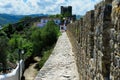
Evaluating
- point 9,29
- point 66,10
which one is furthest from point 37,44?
point 66,10

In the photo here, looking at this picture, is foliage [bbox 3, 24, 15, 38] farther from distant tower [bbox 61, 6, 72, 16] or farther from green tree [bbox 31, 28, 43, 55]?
green tree [bbox 31, 28, 43, 55]

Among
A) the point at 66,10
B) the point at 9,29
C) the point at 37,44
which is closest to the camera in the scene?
the point at 37,44

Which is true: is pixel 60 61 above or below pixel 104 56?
below

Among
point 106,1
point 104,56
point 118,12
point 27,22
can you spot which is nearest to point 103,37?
point 104,56

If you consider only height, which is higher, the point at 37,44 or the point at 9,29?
the point at 37,44

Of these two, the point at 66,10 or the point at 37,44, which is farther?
the point at 66,10

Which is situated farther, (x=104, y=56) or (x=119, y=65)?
(x=104, y=56)

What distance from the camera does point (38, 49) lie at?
3288 cm

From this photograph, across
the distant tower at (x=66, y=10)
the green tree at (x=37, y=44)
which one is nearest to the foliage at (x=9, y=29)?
the distant tower at (x=66, y=10)

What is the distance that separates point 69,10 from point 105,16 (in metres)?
75.3

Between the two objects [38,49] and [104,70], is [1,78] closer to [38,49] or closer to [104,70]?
[38,49]

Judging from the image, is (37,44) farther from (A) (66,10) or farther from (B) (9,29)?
(A) (66,10)

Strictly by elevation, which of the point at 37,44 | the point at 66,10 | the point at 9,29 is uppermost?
the point at 66,10

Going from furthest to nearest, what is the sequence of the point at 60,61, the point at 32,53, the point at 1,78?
the point at 32,53 → the point at 1,78 → the point at 60,61
